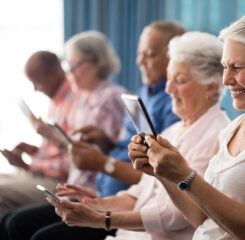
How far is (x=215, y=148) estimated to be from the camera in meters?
1.52

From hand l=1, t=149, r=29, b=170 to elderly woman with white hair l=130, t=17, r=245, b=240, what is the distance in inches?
48.6

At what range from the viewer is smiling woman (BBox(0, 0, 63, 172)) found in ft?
11.7

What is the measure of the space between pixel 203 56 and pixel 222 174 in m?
0.52

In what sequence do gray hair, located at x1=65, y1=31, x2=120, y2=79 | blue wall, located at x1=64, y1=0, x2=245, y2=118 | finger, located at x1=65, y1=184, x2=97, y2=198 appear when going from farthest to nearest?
blue wall, located at x1=64, y1=0, x2=245, y2=118, gray hair, located at x1=65, y1=31, x2=120, y2=79, finger, located at x1=65, y1=184, x2=97, y2=198

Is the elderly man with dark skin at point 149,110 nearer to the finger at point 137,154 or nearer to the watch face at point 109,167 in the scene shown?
the watch face at point 109,167

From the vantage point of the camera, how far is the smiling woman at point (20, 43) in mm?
3553

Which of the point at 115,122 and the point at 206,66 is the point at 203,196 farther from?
the point at 115,122

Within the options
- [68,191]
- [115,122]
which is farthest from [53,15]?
[68,191]

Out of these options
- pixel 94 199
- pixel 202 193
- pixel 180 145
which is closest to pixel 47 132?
pixel 94 199

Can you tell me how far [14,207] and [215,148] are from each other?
4.04 ft

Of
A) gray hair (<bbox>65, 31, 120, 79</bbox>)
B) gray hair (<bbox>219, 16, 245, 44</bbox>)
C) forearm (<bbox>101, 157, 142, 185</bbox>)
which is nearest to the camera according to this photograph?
gray hair (<bbox>219, 16, 245, 44</bbox>)

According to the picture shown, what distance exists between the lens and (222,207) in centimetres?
111

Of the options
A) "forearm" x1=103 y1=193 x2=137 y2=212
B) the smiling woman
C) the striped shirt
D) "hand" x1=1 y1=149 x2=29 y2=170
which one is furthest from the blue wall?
"forearm" x1=103 y1=193 x2=137 y2=212

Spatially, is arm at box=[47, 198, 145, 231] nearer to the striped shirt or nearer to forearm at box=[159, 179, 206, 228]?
forearm at box=[159, 179, 206, 228]
